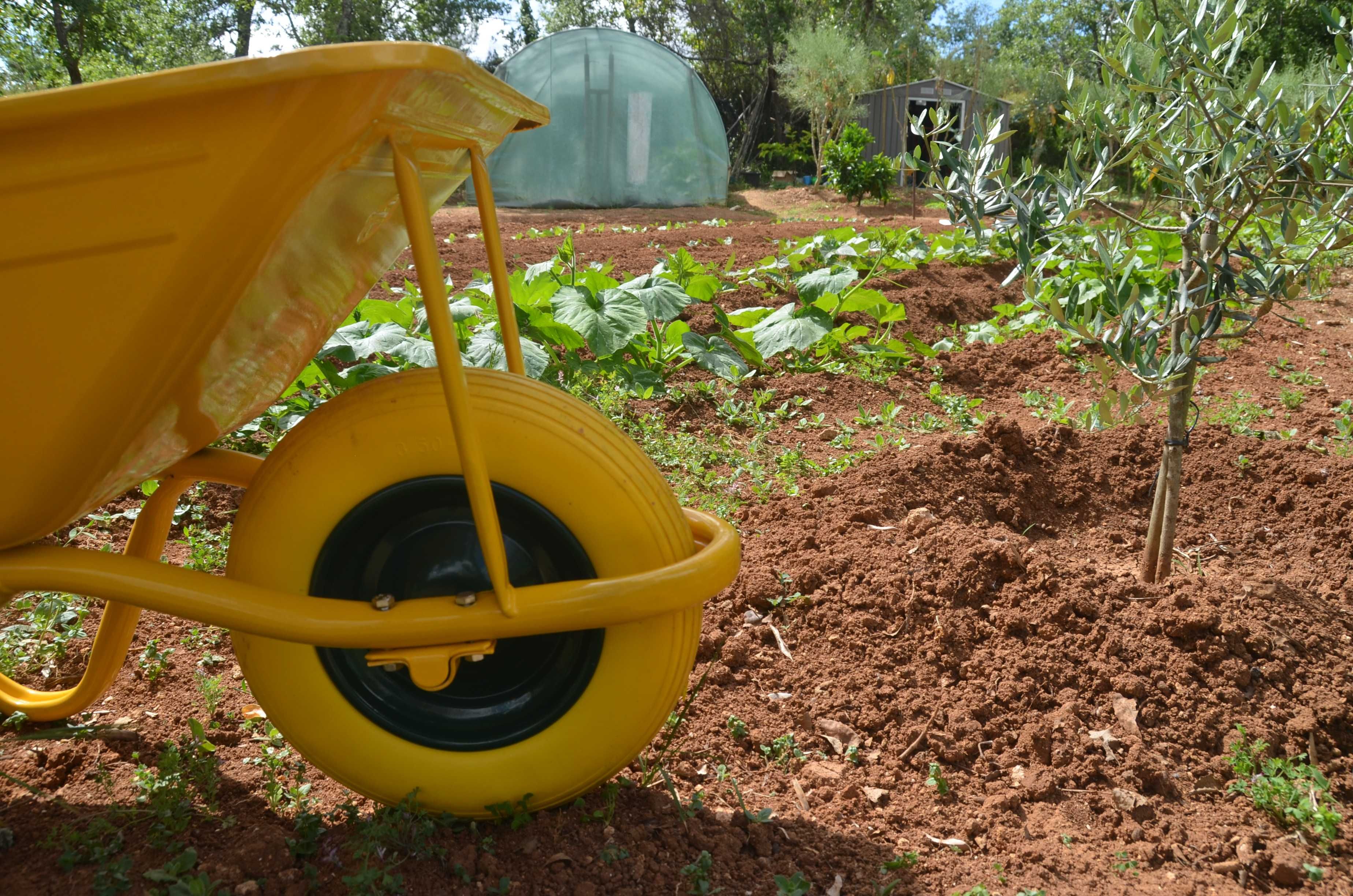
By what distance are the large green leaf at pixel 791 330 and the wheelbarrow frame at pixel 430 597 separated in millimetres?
3013

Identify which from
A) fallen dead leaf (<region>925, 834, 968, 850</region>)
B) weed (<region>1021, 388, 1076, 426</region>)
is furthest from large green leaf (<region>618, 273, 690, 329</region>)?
fallen dead leaf (<region>925, 834, 968, 850</region>)

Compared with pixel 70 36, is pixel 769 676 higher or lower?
lower

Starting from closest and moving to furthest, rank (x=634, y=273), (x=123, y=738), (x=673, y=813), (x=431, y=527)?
(x=431, y=527) < (x=673, y=813) < (x=123, y=738) < (x=634, y=273)

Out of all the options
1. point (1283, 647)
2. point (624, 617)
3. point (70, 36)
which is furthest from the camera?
point (70, 36)

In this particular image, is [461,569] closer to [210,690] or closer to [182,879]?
[182,879]

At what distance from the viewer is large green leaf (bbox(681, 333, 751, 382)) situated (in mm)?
4262

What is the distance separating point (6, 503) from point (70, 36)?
14762mm

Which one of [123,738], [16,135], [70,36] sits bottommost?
[123,738]

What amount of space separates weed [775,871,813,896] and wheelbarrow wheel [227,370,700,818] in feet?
1.01

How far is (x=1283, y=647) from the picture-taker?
2.04 m

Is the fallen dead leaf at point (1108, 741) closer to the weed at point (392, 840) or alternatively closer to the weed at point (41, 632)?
the weed at point (392, 840)

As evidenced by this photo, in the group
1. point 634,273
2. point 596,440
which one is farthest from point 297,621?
point 634,273

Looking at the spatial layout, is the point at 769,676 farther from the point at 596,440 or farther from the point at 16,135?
the point at 16,135

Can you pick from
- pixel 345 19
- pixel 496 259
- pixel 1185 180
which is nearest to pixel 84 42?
pixel 345 19
